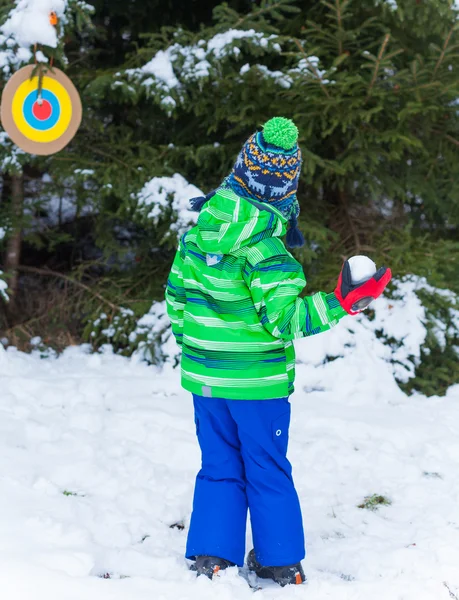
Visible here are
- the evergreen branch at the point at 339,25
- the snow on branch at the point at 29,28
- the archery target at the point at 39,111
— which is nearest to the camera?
the snow on branch at the point at 29,28

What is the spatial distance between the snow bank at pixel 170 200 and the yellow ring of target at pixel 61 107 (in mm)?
751

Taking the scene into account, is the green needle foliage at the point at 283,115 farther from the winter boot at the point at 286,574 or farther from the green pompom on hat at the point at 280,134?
the winter boot at the point at 286,574

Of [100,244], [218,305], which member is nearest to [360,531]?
[218,305]

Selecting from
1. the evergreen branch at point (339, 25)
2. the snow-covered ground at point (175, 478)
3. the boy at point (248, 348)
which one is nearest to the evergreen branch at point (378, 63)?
the evergreen branch at point (339, 25)

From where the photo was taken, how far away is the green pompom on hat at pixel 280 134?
2484 millimetres

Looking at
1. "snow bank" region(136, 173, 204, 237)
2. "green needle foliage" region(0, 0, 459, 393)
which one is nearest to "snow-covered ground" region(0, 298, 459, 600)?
"green needle foliage" region(0, 0, 459, 393)

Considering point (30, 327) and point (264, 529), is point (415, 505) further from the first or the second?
point (30, 327)

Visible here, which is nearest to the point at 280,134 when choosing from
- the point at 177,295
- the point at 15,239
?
the point at 177,295

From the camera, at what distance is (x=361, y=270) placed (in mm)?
2283

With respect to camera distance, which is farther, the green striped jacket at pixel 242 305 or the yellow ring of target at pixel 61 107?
the yellow ring of target at pixel 61 107

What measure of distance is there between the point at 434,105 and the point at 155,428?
2992mm

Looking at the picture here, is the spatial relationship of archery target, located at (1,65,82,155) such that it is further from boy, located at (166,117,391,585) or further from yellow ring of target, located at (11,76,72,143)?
boy, located at (166,117,391,585)

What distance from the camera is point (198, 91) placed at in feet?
16.8

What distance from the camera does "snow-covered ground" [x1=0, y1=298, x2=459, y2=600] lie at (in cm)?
252
